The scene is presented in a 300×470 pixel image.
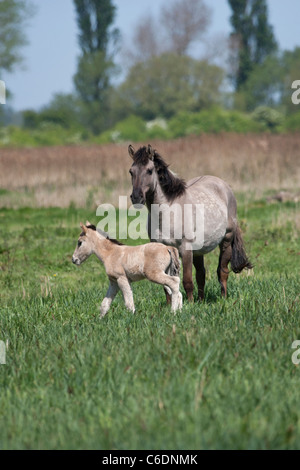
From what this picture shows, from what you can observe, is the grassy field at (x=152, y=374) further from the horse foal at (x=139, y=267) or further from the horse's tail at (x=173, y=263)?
the horse's tail at (x=173, y=263)

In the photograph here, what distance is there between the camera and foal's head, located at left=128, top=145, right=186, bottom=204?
23.5 feet

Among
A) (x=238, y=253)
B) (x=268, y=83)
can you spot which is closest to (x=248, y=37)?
(x=268, y=83)

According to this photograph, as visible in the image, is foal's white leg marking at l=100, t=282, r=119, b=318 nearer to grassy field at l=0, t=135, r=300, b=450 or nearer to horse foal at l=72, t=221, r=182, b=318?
horse foal at l=72, t=221, r=182, b=318

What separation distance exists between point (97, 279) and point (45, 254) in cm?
223

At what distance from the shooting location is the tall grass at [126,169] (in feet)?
65.7

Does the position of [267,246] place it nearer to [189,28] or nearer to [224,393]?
[224,393]

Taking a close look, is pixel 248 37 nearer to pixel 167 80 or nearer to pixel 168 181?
pixel 167 80

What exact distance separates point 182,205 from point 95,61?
6361cm

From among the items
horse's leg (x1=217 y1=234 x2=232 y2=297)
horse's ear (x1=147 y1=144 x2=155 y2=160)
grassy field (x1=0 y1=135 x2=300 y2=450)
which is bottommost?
grassy field (x1=0 y1=135 x2=300 y2=450)

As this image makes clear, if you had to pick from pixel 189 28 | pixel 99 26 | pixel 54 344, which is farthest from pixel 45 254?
pixel 189 28

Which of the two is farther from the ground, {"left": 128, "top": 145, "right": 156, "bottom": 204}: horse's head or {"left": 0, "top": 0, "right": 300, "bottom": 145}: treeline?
{"left": 0, "top": 0, "right": 300, "bottom": 145}: treeline

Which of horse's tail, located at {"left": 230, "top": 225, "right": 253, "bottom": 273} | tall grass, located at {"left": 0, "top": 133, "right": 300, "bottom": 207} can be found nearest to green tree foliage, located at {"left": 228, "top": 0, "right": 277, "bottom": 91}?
tall grass, located at {"left": 0, "top": 133, "right": 300, "bottom": 207}

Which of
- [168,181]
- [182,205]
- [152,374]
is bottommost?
[152,374]

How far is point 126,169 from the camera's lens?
21.5 meters
